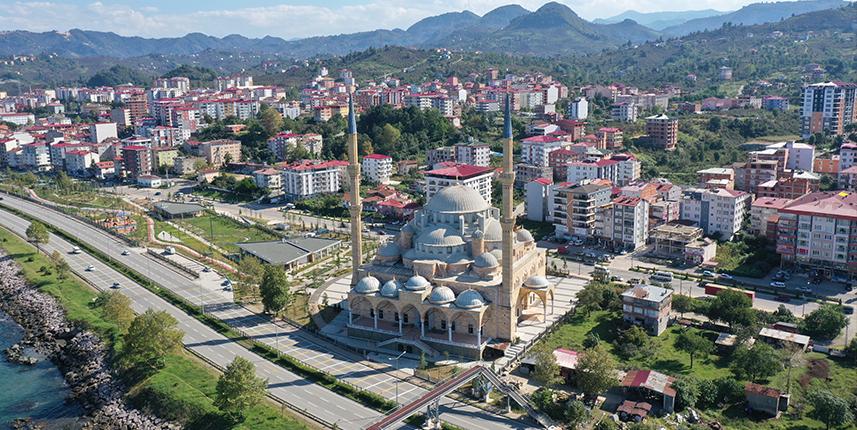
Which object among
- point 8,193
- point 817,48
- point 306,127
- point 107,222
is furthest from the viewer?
point 817,48

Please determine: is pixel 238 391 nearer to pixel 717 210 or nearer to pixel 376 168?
pixel 717 210

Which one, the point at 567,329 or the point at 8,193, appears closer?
the point at 567,329

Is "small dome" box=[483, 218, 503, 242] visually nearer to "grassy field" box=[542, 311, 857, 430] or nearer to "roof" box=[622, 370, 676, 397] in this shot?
"grassy field" box=[542, 311, 857, 430]

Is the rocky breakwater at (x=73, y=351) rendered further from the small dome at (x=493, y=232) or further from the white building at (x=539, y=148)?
the white building at (x=539, y=148)

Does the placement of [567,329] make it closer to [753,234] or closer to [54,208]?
[753,234]

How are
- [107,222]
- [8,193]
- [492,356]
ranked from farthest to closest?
[8,193] → [107,222] → [492,356]

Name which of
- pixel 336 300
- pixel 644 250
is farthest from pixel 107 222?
pixel 644 250

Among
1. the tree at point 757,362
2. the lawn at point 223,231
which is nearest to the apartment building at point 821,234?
the tree at point 757,362

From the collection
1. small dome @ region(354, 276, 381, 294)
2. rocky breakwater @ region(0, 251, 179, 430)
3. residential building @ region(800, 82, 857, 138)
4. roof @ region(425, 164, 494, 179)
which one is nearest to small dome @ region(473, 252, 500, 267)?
small dome @ region(354, 276, 381, 294)
